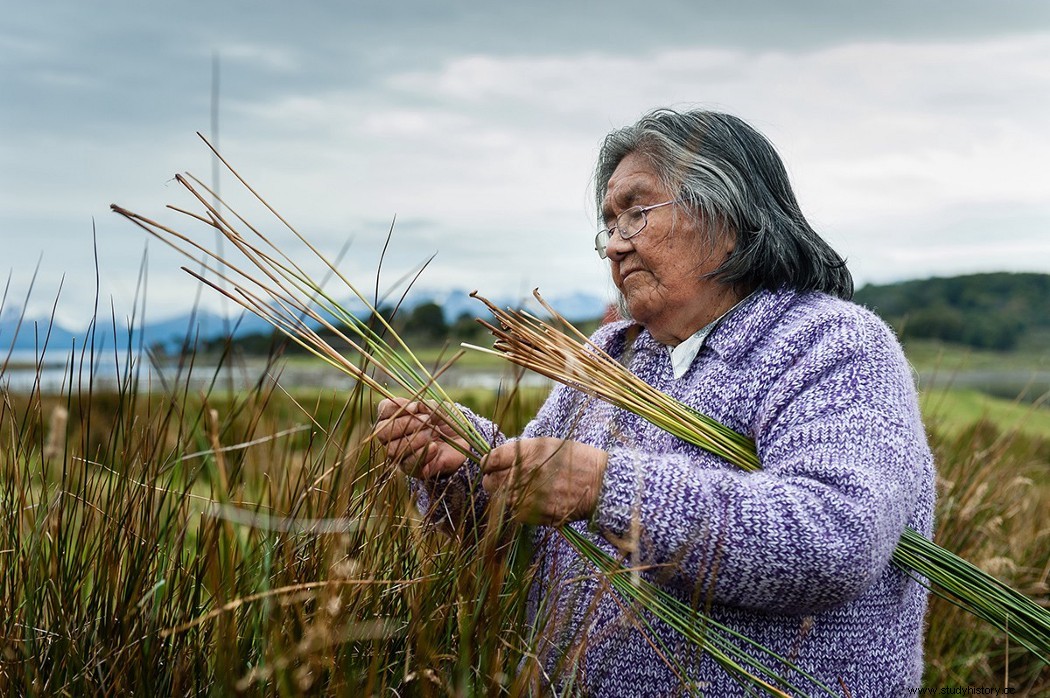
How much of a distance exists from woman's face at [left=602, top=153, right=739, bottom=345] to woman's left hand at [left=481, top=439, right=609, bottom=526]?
1.97 ft

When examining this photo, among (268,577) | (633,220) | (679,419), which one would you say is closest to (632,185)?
(633,220)

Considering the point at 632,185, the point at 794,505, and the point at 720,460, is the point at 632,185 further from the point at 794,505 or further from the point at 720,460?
the point at 794,505

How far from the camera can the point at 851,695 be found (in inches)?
77.8

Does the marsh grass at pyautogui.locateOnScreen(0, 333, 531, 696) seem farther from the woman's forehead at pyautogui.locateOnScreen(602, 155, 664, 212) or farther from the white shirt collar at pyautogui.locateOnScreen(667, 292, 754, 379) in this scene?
the woman's forehead at pyautogui.locateOnScreen(602, 155, 664, 212)

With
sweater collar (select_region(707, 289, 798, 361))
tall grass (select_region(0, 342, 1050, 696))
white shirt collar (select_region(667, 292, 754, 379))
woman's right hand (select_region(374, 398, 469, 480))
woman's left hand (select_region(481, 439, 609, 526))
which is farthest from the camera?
white shirt collar (select_region(667, 292, 754, 379))

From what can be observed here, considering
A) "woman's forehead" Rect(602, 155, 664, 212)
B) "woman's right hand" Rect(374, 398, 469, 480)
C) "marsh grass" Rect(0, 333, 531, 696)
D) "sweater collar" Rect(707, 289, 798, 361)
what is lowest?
"marsh grass" Rect(0, 333, 531, 696)

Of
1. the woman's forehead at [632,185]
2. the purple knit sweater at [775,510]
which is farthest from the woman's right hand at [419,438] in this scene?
the woman's forehead at [632,185]

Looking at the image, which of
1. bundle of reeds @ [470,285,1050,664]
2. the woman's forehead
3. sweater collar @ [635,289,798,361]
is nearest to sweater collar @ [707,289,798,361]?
sweater collar @ [635,289,798,361]

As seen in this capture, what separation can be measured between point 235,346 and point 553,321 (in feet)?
2.53

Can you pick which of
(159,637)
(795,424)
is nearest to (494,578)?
(159,637)

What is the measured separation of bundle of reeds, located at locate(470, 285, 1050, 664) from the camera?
74.9 inches

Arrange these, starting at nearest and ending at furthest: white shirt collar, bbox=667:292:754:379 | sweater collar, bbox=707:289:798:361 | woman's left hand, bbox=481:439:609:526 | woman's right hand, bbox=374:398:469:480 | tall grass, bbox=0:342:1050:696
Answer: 1. tall grass, bbox=0:342:1050:696
2. woman's left hand, bbox=481:439:609:526
3. woman's right hand, bbox=374:398:469:480
4. sweater collar, bbox=707:289:798:361
5. white shirt collar, bbox=667:292:754:379

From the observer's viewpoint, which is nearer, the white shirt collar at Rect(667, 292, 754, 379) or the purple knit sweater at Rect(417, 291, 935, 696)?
the purple knit sweater at Rect(417, 291, 935, 696)

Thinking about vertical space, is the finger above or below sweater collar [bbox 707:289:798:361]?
below
